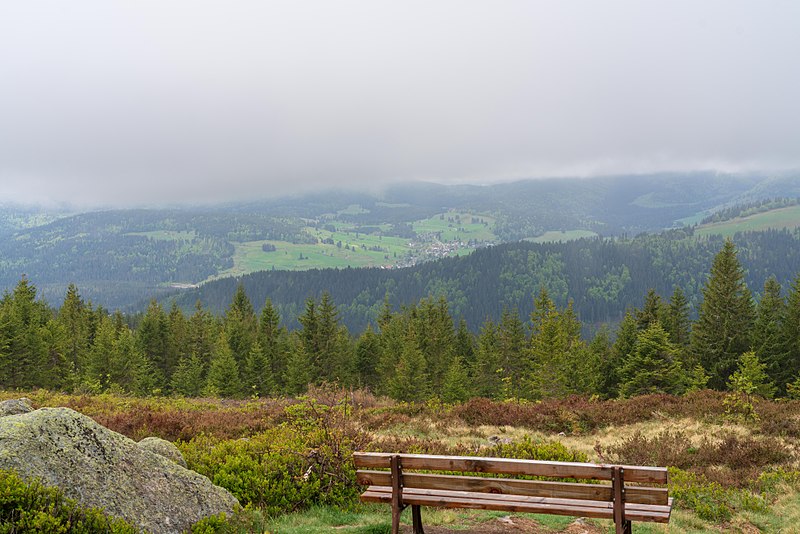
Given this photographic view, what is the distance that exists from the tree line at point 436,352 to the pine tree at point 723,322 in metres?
0.11

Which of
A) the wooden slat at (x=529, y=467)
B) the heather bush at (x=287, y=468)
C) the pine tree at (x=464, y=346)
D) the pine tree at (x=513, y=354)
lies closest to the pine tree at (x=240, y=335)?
the pine tree at (x=464, y=346)

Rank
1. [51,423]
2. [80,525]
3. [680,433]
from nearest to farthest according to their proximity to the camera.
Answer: [80,525] → [51,423] → [680,433]

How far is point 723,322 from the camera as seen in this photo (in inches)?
1842

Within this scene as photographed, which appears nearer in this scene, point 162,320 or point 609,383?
point 609,383

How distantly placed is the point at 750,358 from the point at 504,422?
2686cm

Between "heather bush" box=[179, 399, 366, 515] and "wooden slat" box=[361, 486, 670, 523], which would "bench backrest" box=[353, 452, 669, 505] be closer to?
"wooden slat" box=[361, 486, 670, 523]

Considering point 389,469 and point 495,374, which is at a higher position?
point 389,469

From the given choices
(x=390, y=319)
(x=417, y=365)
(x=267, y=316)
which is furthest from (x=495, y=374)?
(x=267, y=316)

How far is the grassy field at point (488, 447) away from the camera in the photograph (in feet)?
29.7

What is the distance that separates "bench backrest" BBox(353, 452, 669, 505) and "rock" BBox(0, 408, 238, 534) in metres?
2.81

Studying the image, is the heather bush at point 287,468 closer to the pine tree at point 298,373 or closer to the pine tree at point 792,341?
the pine tree at point 298,373

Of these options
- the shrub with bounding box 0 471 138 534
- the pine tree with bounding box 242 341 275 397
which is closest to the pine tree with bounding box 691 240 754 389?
the pine tree with bounding box 242 341 275 397

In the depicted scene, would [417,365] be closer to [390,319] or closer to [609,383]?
[609,383]

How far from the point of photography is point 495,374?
56250mm
